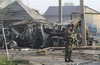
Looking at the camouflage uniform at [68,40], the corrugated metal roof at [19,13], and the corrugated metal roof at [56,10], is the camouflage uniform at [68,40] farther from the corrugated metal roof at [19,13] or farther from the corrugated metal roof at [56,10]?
the corrugated metal roof at [56,10]

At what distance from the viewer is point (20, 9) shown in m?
40.4

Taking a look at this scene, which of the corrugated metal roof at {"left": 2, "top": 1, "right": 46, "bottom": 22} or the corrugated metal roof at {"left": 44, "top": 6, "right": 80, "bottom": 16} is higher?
the corrugated metal roof at {"left": 2, "top": 1, "right": 46, "bottom": 22}

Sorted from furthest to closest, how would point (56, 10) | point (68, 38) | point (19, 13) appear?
point (56, 10) → point (19, 13) → point (68, 38)

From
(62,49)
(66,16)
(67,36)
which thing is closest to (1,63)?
(67,36)

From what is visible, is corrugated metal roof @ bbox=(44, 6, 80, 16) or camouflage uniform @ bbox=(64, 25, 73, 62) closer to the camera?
camouflage uniform @ bbox=(64, 25, 73, 62)

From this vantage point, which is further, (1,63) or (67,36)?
(67,36)

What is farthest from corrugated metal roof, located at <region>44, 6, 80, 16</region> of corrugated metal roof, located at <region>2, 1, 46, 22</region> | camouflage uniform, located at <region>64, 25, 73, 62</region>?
camouflage uniform, located at <region>64, 25, 73, 62</region>

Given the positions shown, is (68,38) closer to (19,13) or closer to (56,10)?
(19,13)

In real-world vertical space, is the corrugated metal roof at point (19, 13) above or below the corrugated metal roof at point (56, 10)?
above

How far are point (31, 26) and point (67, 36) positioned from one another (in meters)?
14.1

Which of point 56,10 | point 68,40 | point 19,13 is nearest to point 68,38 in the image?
point 68,40

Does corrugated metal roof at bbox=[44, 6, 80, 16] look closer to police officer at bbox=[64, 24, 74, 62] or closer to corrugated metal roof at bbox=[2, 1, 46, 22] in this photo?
corrugated metal roof at bbox=[2, 1, 46, 22]

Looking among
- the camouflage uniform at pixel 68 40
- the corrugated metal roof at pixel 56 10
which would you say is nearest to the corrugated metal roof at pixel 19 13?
the camouflage uniform at pixel 68 40

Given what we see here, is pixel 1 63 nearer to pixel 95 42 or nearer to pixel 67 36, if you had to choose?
pixel 67 36
